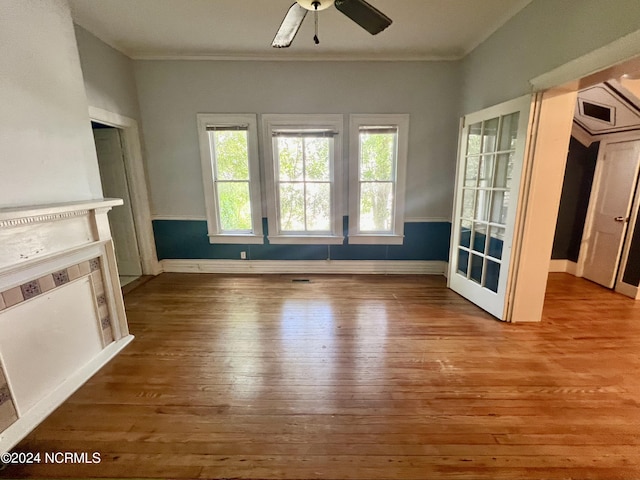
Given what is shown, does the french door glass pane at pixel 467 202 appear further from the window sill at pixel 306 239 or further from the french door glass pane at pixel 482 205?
the window sill at pixel 306 239

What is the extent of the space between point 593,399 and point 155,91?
5131mm

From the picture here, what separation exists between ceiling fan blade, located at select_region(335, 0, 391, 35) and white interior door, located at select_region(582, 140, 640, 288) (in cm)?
337

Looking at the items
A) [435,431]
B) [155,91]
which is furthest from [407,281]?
[155,91]

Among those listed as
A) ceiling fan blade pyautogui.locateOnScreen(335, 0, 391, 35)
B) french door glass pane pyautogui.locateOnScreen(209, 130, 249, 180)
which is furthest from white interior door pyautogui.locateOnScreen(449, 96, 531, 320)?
french door glass pane pyautogui.locateOnScreen(209, 130, 249, 180)

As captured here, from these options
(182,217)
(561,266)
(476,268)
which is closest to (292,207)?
(182,217)

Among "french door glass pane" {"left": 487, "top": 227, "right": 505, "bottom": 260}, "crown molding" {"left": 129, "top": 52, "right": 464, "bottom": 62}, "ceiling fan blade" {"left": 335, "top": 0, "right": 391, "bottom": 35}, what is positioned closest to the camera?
"ceiling fan blade" {"left": 335, "top": 0, "right": 391, "bottom": 35}

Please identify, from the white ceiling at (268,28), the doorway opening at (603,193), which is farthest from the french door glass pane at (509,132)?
the doorway opening at (603,193)

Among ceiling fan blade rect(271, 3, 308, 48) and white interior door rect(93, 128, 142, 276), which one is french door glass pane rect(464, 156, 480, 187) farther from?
A: white interior door rect(93, 128, 142, 276)

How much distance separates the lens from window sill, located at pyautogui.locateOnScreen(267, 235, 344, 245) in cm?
386

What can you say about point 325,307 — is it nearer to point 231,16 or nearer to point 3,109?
point 3,109

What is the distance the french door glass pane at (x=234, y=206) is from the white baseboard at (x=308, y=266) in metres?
0.53

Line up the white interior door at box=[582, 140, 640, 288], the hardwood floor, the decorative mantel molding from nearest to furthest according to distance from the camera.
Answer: the hardwood floor < the decorative mantel molding < the white interior door at box=[582, 140, 640, 288]

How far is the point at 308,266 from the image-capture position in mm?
3996

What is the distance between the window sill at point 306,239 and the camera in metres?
3.86
